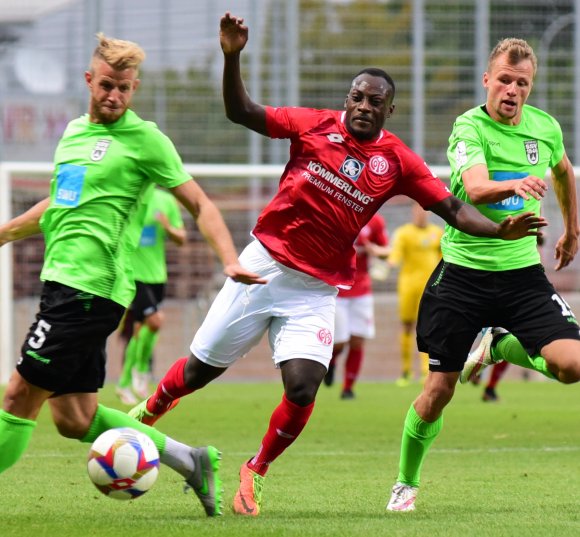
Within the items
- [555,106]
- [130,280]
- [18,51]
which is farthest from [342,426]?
[18,51]

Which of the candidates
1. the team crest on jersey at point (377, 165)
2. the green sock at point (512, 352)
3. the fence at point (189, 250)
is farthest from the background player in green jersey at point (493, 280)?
the fence at point (189, 250)

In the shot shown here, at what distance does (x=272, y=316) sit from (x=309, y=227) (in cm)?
52

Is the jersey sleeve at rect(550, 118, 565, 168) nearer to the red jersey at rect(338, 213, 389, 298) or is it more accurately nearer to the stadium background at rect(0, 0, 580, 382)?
the red jersey at rect(338, 213, 389, 298)

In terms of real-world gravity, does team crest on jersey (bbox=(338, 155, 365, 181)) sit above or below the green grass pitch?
above

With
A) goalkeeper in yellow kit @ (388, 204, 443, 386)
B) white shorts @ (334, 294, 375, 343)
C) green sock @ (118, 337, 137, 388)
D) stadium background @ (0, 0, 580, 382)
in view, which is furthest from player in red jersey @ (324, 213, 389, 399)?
stadium background @ (0, 0, 580, 382)

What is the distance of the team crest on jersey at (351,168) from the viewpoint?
682 centimetres

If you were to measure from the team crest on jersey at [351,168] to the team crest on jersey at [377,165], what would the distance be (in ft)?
0.16

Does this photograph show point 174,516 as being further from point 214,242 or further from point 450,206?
point 450,206

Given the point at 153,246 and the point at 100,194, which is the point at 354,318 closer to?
the point at 153,246

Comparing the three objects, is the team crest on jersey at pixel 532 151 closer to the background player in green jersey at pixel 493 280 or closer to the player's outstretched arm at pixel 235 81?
the background player in green jersey at pixel 493 280

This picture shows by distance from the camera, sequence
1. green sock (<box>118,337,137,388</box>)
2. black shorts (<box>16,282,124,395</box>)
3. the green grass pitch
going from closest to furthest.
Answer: black shorts (<box>16,282,124,395</box>) → the green grass pitch → green sock (<box>118,337,137,388</box>)

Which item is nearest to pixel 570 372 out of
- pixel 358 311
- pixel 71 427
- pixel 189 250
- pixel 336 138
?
pixel 336 138

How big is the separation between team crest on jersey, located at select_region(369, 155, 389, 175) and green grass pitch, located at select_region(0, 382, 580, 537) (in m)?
1.76

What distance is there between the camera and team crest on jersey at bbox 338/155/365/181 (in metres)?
6.82
